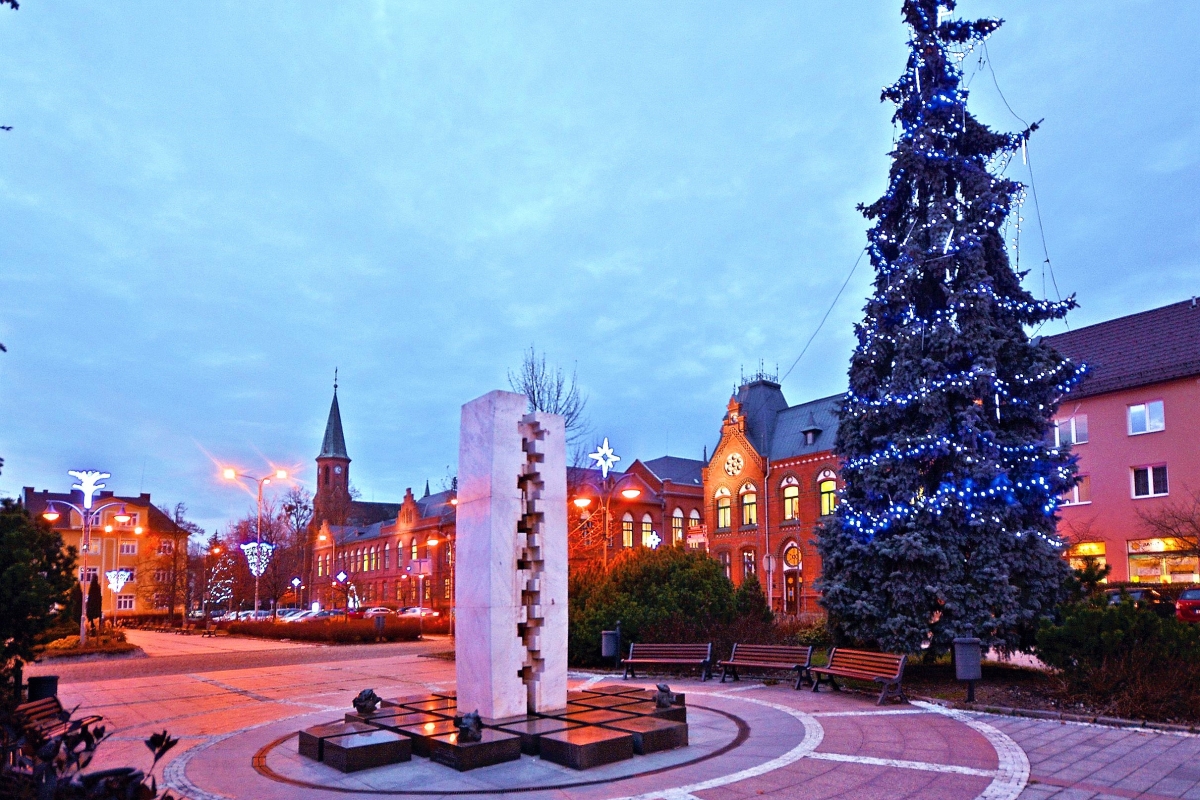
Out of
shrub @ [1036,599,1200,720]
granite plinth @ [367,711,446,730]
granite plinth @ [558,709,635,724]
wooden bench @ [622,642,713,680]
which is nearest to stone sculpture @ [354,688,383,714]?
granite plinth @ [367,711,446,730]

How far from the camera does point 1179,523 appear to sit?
32.5 metres

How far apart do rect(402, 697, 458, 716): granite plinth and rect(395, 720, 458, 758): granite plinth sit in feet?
2.21

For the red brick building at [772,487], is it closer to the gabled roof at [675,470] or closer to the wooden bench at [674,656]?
the gabled roof at [675,470]

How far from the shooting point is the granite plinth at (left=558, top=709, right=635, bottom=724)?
406 inches

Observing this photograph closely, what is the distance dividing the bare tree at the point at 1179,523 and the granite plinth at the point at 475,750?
2929 centimetres

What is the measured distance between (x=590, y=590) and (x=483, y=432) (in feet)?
35.7

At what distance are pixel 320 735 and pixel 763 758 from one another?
16.3 ft

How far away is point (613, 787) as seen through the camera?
8.32 meters

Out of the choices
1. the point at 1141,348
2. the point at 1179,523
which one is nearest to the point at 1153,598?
the point at 1179,523

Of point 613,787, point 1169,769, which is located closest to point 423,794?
point 613,787

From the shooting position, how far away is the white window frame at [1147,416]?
35531 mm

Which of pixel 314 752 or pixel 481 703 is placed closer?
pixel 314 752

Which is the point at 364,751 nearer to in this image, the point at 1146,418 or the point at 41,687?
the point at 41,687

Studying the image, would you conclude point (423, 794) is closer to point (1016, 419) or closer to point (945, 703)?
point (945, 703)
